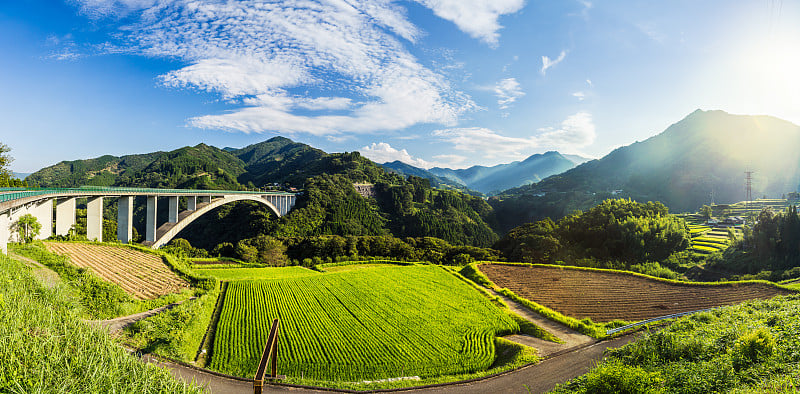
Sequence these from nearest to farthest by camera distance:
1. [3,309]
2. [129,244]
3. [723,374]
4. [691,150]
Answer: [3,309] → [723,374] → [129,244] → [691,150]

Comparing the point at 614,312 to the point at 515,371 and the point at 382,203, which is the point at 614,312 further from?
the point at 382,203

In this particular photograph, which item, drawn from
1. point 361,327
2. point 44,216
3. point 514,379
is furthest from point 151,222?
point 514,379

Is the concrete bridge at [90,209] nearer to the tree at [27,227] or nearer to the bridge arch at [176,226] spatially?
the bridge arch at [176,226]

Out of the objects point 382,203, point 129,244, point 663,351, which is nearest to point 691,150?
point 382,203

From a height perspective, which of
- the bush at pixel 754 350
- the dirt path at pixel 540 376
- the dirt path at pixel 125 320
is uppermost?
the bush at pixel 754 350

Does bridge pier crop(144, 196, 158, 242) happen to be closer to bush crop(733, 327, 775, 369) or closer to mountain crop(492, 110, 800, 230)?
bush crop(733, 327, 775, 369)

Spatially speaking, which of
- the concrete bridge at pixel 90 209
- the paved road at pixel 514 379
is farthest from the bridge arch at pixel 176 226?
the paved road at pixel 514 379
